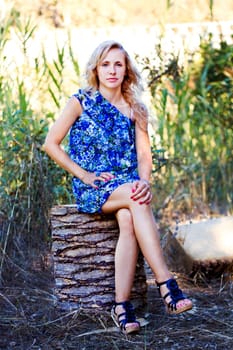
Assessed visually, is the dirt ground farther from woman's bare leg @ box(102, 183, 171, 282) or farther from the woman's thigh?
the woman's thigh

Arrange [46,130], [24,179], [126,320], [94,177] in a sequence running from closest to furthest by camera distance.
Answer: [126,320] < [94,177] < [24,179] < [46,130]

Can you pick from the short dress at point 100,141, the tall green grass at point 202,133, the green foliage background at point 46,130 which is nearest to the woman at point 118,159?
the short dress at point 100,141

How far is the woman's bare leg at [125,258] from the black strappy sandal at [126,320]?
0.12 feet

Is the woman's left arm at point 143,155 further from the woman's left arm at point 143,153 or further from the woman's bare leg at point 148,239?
the woman's bare leg at point 148,239

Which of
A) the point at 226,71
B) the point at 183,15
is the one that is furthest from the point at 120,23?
the point at 226,71

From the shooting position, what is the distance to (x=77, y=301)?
3168mm

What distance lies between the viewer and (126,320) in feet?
9.56

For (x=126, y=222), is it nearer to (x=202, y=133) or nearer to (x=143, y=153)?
(x=143, y=153)

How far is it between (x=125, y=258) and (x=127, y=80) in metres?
0.85

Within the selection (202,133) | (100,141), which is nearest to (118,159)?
(100,141)

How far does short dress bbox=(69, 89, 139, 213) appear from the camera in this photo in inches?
124

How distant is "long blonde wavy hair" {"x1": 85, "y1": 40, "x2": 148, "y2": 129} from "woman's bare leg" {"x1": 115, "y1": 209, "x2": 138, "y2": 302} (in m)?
0.51

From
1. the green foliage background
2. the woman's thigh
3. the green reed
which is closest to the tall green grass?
the green foliage background

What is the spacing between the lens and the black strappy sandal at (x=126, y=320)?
9.43 ft
